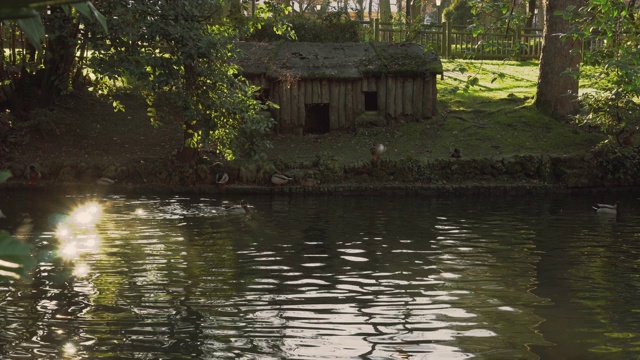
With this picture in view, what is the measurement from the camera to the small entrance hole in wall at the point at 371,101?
24.8 meters

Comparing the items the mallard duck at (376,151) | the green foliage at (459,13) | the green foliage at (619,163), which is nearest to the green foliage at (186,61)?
the mallard duck at (376,151)

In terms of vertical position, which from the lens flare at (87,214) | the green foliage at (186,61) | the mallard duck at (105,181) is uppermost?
the green foliage at (186,61)

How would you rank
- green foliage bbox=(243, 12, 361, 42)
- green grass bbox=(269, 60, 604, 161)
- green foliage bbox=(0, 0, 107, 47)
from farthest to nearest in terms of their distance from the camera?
green foliage bbox=(243, 12, 361, 42), green grass bbox=(269, 60, 604, 161), green foliage bbox=(0, 0, 107, 47)

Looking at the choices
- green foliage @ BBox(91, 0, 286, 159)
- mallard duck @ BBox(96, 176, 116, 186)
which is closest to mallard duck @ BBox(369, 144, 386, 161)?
green foliage @ BBox(91, 0, 286, 159)

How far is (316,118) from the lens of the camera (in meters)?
25.0

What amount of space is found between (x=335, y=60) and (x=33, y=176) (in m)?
9.20

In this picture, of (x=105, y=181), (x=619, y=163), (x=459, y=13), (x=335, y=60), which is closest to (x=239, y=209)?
(x=105, y=181)

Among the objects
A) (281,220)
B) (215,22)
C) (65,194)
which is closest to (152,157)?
(65,194)

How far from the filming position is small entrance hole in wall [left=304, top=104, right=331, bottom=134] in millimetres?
24672

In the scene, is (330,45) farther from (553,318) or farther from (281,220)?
(553,318)

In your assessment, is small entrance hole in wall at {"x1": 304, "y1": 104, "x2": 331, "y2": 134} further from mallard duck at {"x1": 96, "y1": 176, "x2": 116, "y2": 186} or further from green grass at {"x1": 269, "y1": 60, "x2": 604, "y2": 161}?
mallard duck at {"x1": 96, "y1": 176, "x2": 116, "y2": 186}

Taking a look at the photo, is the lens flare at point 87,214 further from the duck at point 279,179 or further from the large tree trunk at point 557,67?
the large tree trunk at point 557,67

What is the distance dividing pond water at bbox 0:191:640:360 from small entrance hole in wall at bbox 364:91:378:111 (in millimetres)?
6914

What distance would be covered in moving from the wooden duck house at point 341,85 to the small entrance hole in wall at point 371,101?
0.03 m
